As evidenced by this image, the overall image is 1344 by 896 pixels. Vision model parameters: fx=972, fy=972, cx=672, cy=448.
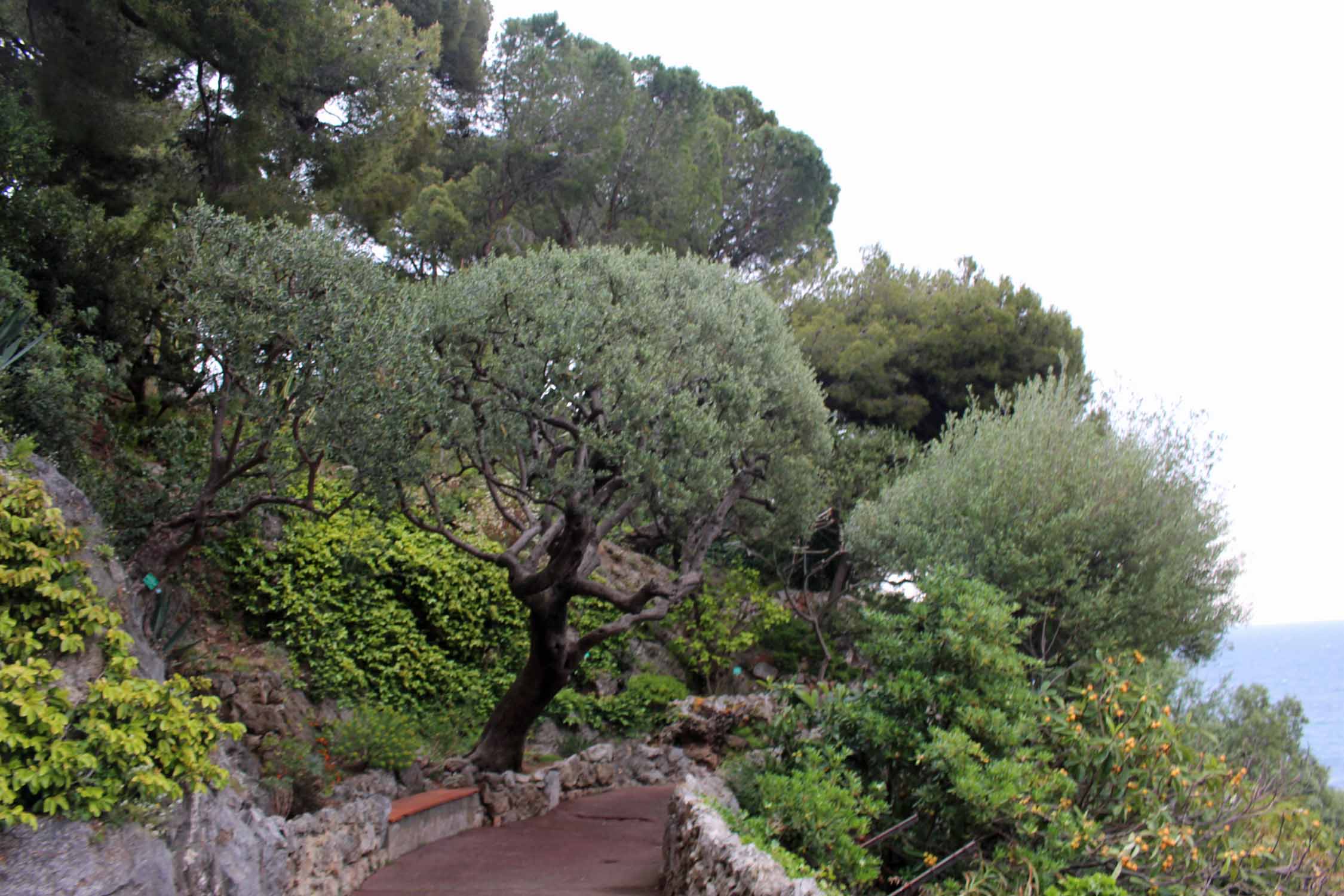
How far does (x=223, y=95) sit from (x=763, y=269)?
18.1m

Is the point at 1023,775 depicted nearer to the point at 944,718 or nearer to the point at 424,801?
the point at 944,718

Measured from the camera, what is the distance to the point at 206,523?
10.9 meters

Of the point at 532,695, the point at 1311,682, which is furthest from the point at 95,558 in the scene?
the point at 1311,682

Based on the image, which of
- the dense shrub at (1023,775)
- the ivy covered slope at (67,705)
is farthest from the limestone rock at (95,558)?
the dense shrub at (1023,775)

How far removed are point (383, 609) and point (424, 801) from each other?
4699 millimetres

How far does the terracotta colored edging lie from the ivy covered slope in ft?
11.3

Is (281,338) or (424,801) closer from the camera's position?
(281,338)

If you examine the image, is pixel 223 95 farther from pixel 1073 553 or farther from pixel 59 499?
pixel 1073 553

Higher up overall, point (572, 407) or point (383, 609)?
point (572, 407)

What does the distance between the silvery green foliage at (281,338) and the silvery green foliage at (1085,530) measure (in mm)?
7107

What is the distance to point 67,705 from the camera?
5.98 m

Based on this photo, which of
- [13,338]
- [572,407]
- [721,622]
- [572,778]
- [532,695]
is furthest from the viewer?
[721,622]

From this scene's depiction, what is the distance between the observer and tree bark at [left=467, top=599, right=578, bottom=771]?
43.1 feet

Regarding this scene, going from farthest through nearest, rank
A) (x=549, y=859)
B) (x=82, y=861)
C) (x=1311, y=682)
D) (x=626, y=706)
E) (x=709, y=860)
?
(x=1311, y=682) < (x=626, y=706) < (x=549, y=859) < (x=709, y=860) < (x=82, y=861)
